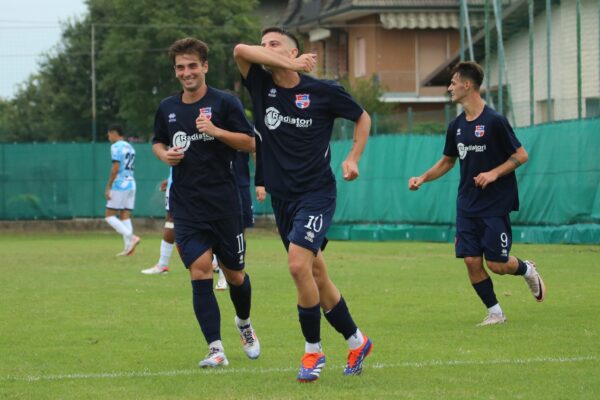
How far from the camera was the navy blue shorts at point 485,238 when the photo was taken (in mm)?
10953

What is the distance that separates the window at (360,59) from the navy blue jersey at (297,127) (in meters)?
44.7

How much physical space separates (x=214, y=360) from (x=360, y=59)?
150 feet

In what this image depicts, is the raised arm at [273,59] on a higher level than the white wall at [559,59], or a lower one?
lower

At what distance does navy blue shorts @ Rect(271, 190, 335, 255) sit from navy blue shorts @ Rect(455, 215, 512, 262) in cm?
299

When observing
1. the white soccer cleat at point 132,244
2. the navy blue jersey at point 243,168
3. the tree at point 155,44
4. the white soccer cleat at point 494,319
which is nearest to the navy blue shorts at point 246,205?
the navy blue jersey at point 243,168

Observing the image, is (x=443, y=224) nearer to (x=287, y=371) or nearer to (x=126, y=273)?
(x=126, y=273)

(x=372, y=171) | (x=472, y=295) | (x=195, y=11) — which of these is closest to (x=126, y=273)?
(x=472, y=295)

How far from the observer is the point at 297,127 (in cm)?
827

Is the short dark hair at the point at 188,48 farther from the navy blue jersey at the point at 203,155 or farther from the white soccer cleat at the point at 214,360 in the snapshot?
the white soccer cleat at the point at 214,360

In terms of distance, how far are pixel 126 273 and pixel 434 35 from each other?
36038 millimetres

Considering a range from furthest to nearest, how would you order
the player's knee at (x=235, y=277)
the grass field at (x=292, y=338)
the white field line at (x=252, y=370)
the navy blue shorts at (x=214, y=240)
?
the player's knee at (x=235, y=277) → the navy blue shorts at (x=214, y=240) → the white field line at (x=252, y=370) → the grass field at (x=292, y=338)

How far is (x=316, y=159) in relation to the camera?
8.27 metres

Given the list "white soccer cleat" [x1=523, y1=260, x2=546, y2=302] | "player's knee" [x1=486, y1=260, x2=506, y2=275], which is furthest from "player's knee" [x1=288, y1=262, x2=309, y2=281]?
"white soccer cleat" [x1=523, y1=260, x2=546, y2=302]

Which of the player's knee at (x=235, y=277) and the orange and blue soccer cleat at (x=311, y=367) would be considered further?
the player's knee at (x=235, y=277)
